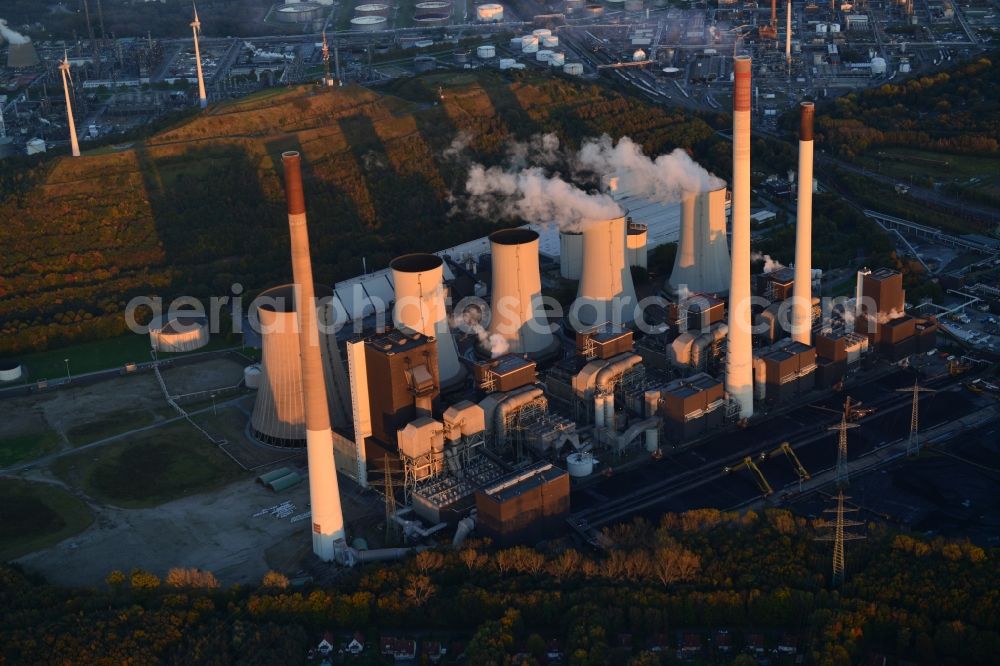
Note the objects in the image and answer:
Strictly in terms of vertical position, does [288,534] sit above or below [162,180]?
below

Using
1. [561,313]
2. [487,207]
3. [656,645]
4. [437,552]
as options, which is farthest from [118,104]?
[656,645]

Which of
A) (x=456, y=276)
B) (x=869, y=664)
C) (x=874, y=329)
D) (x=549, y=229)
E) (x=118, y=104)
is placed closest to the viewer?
(x=869, y=664)

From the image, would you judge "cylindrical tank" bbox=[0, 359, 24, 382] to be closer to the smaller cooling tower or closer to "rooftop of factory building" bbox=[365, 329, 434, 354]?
the smaller cooling tower

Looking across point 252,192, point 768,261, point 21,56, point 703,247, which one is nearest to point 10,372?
point 252,192

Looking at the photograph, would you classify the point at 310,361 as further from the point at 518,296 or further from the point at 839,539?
the point at 839,539

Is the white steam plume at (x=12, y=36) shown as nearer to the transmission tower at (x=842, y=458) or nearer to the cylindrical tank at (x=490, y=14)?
the cylindrical tank at (x=490, y=14)

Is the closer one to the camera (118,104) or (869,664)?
(869,664)

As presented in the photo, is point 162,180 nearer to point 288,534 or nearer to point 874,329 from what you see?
point 288,534
